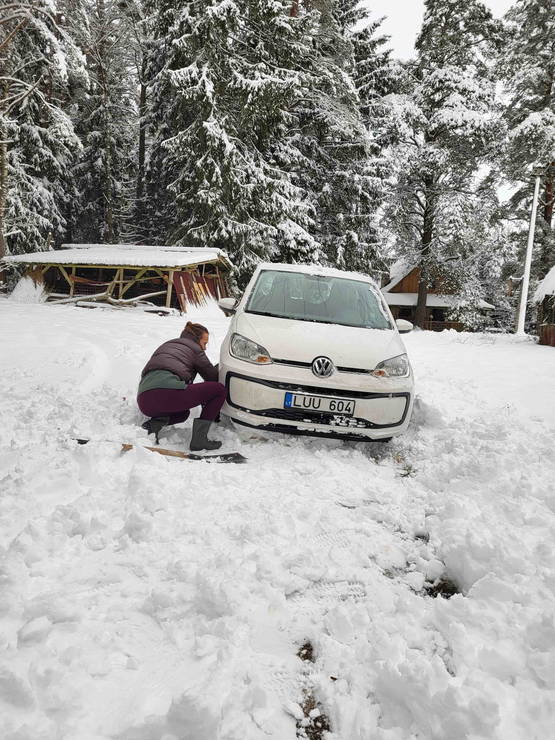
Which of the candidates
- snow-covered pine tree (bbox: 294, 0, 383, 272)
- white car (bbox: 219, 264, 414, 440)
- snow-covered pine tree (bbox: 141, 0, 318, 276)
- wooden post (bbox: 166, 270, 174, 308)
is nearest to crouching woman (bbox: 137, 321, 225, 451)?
white car (bbox: 219, 264, 414, 440)

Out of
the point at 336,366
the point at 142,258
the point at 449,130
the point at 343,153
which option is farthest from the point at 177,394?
the point at 343,153

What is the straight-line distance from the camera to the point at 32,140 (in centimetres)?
2181

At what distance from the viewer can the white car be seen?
12.2 ft

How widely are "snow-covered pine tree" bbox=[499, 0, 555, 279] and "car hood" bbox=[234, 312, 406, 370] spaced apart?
1893 centimetres

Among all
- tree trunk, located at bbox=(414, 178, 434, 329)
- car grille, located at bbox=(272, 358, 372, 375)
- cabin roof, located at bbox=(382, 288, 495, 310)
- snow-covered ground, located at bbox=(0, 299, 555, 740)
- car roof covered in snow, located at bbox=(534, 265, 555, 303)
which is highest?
tree trunk, located at bbox=(414, 178, 434, 329)

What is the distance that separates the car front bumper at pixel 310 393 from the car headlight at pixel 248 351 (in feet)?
0.21

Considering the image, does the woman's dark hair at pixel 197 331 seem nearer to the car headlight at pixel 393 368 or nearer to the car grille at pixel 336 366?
the car grille at pixel 336 366

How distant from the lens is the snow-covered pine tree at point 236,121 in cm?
1711

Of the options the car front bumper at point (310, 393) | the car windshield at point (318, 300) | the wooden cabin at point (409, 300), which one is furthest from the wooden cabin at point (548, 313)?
the wooden cabin at point (409, 300)

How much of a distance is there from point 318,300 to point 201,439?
2014 mm

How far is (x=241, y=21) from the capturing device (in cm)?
1719

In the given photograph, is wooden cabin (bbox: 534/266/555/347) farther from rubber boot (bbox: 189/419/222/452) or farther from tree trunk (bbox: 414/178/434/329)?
rubber boot (bbox: 189/419/222/452)

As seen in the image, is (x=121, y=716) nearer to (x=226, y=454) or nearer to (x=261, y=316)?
(x=226, y=454)

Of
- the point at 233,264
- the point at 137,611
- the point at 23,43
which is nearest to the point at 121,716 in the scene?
the point at 137,611
